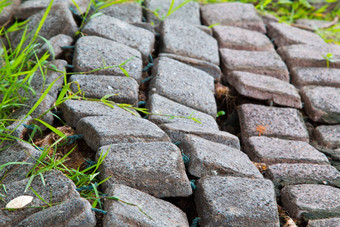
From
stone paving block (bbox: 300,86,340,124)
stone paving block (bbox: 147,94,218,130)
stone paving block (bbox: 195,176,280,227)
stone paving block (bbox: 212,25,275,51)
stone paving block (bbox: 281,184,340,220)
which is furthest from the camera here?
stone paving block (bbox: 212,25,275,51)

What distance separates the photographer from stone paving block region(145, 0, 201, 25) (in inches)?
116

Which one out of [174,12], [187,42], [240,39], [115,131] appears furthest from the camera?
[174,12]

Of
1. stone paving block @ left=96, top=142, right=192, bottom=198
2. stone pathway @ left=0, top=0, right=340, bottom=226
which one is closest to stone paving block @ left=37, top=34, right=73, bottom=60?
stone pathway @ left=0, top=0, right=340, bottom=226

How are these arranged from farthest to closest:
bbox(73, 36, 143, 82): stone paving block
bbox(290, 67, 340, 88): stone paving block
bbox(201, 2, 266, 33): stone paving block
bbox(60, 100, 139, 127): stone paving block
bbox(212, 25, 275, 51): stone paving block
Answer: bbox(201, 2, 266, 33): stone paving block
bbox(212, 25, 275, 51): stone paving block
bbox(290, 67, 340, 88): stone paving block
bbox(73, 36, 143, 82): stone paving block
bbox(60, 100, 139, 127): stone paving block

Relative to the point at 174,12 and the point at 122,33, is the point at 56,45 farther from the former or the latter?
the point at 174,12

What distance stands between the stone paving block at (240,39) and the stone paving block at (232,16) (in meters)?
0.10

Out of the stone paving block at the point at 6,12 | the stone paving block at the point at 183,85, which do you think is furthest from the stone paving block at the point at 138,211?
the stone paving block at the point at 6,12

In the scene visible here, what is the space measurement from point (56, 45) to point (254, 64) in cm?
113

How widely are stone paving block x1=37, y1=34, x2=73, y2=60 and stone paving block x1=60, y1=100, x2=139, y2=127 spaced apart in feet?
1.41

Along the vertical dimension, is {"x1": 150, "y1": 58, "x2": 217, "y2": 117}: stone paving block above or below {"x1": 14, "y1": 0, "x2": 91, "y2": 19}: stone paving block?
below

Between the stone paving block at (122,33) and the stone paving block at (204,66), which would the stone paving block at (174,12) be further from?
the stone paving block at (204,66)

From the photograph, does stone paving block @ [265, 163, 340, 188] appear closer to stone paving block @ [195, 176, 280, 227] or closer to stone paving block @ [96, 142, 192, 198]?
stone paving block @ [195, 176, 280, 227]

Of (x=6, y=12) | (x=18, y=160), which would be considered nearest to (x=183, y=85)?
(x=18, y=160)

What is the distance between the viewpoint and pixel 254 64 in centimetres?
269
